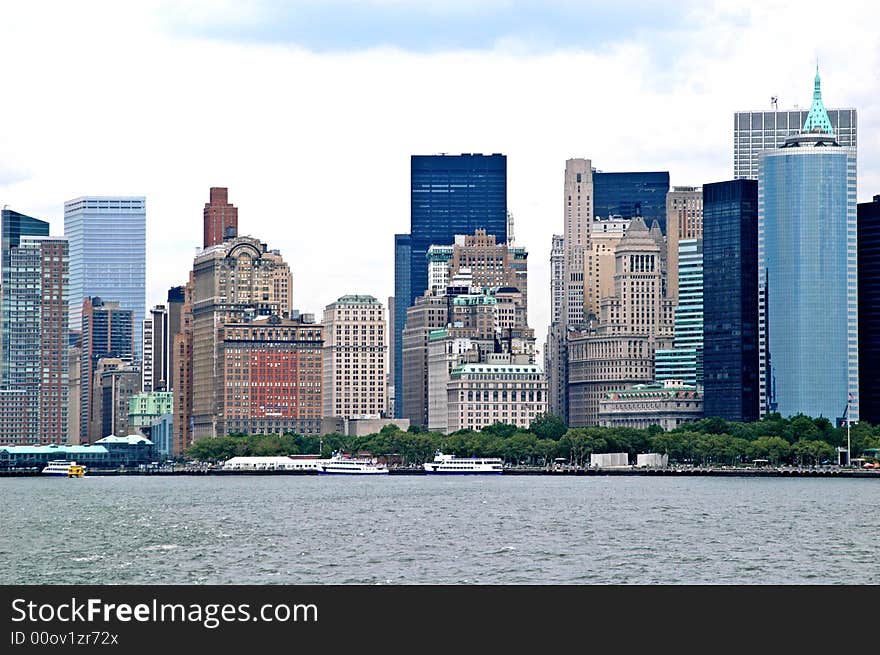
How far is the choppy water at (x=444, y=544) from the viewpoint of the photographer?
9838 centimetres

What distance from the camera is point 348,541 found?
125 meters

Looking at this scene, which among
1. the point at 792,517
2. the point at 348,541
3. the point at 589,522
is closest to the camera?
the point at 348,541

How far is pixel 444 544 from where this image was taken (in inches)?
4751

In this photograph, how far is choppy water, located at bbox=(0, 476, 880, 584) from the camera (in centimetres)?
9838

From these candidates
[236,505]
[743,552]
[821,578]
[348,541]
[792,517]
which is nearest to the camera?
[821,578]
